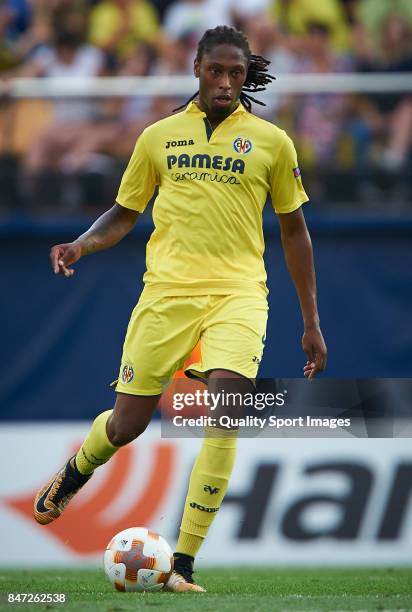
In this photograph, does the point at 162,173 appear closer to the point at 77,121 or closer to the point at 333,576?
the point at 333,576

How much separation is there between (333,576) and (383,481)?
1.87 meters

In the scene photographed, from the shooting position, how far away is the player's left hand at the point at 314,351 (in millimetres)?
6105

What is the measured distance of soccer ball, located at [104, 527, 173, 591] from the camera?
5957mm

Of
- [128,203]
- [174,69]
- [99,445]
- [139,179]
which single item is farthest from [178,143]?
[174,69]

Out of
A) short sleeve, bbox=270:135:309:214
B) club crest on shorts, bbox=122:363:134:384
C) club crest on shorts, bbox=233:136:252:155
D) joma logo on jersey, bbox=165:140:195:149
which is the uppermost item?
club crest on shorts, bbox=233:136:252:155

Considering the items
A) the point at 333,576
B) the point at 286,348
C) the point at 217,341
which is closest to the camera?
the point at 217,341

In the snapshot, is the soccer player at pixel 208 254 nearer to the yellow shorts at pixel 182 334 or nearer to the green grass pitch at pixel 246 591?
the yellow shorts at pixel 182 334

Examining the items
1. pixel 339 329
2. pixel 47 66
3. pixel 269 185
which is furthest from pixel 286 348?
pixel 269 185

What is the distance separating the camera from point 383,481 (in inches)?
383

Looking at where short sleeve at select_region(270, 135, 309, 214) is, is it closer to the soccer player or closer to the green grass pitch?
the soccer player

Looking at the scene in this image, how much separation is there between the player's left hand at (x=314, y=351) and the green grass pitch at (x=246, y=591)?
1088 mm

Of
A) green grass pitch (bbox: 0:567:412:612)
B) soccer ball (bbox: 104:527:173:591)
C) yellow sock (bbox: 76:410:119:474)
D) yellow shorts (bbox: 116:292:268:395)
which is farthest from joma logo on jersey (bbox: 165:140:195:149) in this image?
green grass pitch (bbox: 0:567:412:612)

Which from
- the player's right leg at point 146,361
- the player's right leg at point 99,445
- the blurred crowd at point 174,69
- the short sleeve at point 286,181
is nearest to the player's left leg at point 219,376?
the player's right leg at point 146,361

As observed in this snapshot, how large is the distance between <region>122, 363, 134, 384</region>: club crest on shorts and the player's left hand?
85 centimetres
